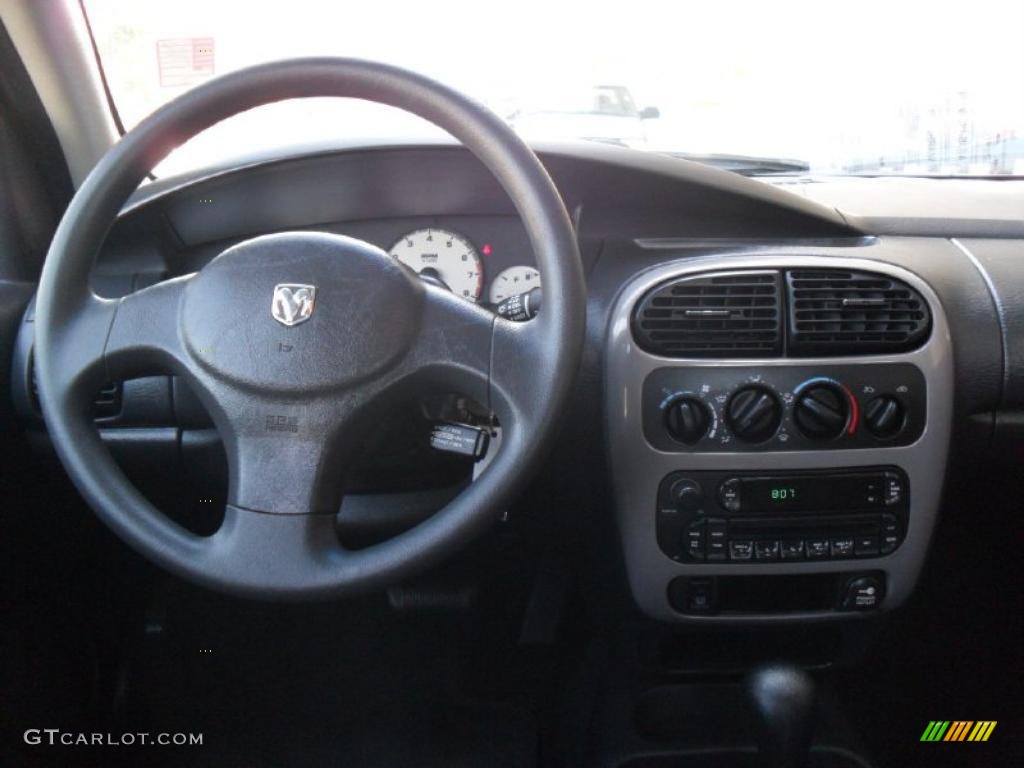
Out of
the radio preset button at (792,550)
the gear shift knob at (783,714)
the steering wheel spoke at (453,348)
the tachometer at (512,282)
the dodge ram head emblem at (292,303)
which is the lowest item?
the gear shift knob at (783,714)

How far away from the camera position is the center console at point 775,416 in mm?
1469

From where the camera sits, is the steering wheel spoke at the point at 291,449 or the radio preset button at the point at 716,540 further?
the radio preset button at the point at 716,540

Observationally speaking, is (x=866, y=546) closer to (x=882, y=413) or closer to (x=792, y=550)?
(x=792, y=550)

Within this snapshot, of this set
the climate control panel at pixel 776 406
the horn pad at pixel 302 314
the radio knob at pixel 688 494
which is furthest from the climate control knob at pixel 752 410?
the horn pad at pixel 302 314

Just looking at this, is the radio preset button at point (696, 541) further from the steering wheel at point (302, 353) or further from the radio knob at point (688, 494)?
the steering wheel at point (302, 353)

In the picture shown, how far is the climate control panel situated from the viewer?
1467 millimetres

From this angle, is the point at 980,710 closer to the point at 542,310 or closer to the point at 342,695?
the point at 342,695

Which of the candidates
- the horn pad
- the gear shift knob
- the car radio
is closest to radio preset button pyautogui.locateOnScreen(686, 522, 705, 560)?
the car radio

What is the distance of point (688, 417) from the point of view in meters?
1.48

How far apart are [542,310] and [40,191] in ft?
3.95

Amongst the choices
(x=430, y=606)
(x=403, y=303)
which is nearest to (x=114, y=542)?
(x=430, y=606)

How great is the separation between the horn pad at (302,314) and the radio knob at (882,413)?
0.74m

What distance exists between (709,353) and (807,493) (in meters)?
0.28

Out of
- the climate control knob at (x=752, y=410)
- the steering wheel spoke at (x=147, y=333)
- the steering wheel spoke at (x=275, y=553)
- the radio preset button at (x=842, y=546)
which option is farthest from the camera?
the radio preset button at (x=842, y=546)
